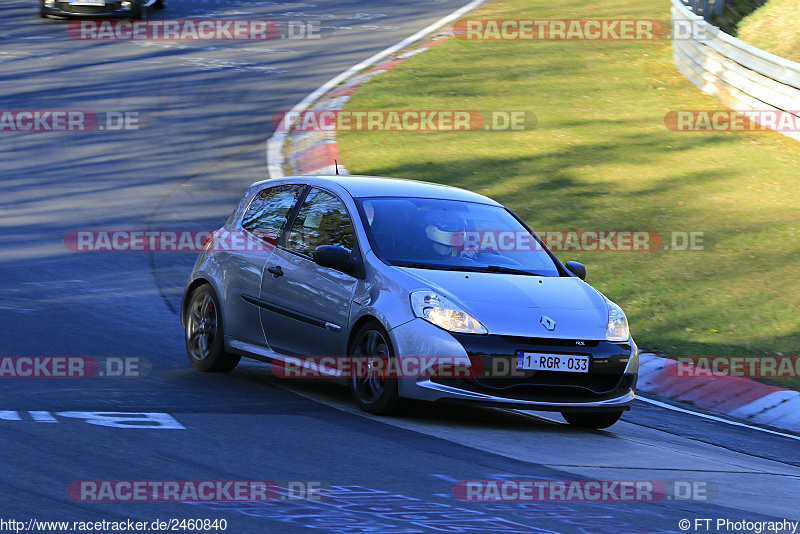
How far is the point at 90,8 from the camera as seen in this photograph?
1100 inches

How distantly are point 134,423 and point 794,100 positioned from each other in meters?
13.5

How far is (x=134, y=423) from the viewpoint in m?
7.50

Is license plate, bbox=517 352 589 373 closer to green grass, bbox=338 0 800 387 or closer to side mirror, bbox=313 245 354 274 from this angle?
side mirror, bbox=313 245 354 274

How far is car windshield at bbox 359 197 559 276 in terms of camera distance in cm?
871

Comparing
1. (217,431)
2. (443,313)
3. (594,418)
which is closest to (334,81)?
(594,418)

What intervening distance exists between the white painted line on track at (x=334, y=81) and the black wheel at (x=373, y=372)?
9147 millimetres

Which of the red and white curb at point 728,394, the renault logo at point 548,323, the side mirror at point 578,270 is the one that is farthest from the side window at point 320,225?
the red and white curb at point 728,394

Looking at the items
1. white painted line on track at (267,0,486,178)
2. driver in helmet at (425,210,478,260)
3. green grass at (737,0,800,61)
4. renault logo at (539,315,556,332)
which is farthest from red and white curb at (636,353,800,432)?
green grass at (737,0,800,61)

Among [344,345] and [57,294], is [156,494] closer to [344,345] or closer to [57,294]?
[344,345]

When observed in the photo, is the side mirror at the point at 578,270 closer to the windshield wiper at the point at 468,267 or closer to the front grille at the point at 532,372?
the windshield wiper at the point at 468,267

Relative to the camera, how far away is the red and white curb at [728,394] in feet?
33.2

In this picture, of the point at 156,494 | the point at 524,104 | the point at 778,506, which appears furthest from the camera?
the point at 524,104

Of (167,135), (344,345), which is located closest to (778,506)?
(344,345)

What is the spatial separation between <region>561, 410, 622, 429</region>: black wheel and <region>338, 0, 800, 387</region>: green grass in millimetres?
2785
